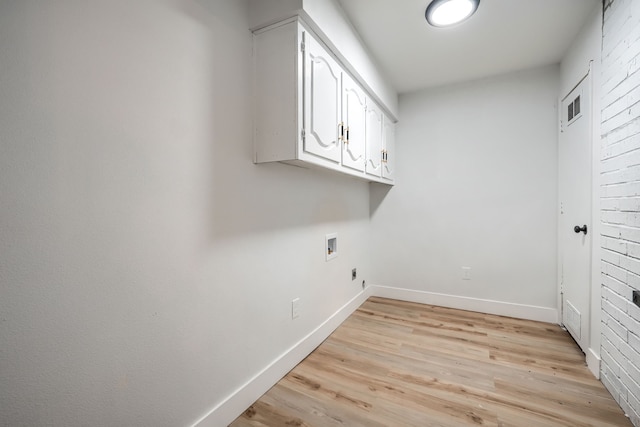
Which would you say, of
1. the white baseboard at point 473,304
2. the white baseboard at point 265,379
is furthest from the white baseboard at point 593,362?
the white baseboard at point 265,379

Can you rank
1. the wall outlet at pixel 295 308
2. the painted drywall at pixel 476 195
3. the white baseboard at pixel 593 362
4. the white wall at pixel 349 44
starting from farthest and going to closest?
the painted drywall at pixel 476 195
the wall outlet at pixel 295 308
the white baseboard at pixel 593 362
the white wall at pixel 349 44

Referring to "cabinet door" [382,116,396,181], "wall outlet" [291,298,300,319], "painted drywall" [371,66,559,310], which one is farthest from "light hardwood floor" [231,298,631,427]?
"cabinet door" [382,116,396,181]

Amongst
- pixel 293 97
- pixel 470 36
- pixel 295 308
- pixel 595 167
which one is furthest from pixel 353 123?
pixel 595 167

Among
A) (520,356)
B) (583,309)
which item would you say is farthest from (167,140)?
(583,309)

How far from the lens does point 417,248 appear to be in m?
3.08

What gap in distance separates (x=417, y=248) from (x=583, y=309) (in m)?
1.41

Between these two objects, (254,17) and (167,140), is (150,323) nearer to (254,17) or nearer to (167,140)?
(167,140)

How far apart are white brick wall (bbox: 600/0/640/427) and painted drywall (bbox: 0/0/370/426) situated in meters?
1.87

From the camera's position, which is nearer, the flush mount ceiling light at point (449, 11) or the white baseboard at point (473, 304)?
the flush mount ceiling light at point (449, 11)

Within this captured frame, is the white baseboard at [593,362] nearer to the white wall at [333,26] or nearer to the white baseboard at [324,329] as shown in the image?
the white baseboard at [324,329]

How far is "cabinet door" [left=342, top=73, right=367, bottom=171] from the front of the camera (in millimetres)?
1972

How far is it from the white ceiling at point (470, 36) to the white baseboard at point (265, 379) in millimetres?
2307

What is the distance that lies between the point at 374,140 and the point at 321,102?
104 cm

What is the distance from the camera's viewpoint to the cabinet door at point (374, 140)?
2.41 m
